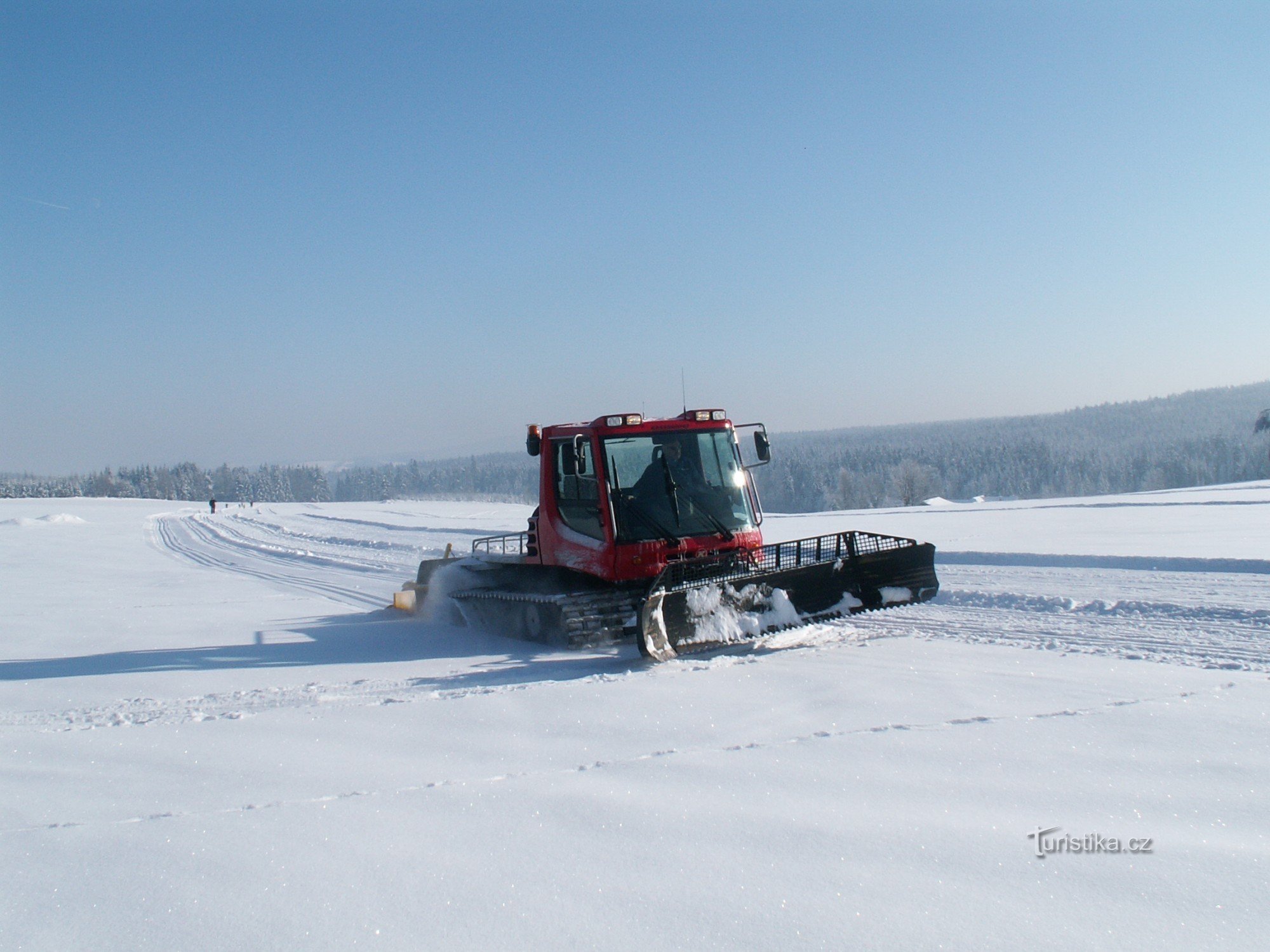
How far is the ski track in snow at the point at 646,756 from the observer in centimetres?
385

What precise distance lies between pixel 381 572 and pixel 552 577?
10432mm

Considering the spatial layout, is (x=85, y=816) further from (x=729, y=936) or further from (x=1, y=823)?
(x=729, y=936)

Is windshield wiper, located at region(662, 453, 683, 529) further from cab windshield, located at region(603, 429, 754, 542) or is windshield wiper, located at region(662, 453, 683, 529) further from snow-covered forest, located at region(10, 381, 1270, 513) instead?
snow-covered forest, located at region(10, 381, 1270, 513)

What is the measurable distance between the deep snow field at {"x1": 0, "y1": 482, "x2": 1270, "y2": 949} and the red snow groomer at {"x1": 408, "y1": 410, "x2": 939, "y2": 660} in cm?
36

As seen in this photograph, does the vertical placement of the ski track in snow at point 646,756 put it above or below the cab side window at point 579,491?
below

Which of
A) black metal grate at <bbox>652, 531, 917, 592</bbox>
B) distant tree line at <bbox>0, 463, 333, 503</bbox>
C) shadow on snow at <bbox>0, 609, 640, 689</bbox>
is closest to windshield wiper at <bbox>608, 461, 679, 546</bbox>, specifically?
black metal grate at <bbox>652, 531, 917, 592</bbox>

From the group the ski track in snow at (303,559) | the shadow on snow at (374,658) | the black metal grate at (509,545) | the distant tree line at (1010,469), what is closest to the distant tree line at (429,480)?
the distant tree line at (1010,469)

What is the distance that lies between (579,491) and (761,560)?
6.20 ft

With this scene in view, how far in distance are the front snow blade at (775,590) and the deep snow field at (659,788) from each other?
0.26 metres

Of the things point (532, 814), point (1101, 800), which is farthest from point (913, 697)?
point (532, 814)

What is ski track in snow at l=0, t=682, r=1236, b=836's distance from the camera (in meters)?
3.85

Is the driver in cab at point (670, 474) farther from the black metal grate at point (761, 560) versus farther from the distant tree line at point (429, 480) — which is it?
the distant tree line at point (429, 480)

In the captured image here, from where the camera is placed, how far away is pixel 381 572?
59.3ft
